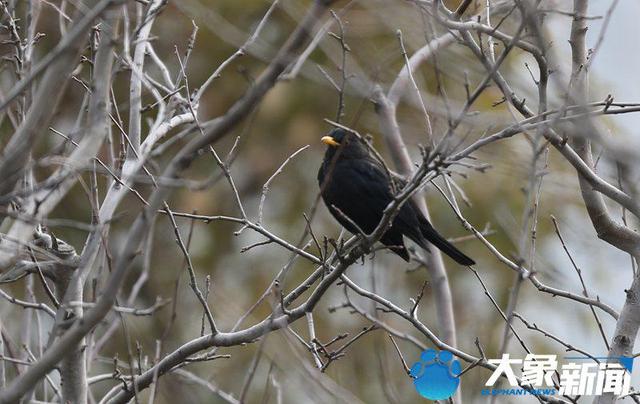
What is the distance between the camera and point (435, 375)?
14.0 ft

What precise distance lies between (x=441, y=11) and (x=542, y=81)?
23.7 inches

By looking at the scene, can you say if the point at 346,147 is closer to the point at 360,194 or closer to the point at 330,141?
the point at 330,141

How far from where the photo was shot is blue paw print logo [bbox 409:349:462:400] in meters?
4.15

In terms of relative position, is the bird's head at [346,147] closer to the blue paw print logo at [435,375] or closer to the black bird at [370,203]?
the black bird at [370,203]

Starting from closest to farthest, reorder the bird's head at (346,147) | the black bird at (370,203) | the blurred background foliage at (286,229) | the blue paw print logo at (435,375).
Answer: the blue paw print logo at (435,375) → the black bird at (370,203) → the bird's head at (346,147) → the blurred background foliage at (286,229)

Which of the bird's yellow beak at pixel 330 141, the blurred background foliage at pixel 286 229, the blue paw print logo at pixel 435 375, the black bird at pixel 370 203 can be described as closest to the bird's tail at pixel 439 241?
the black bird at pixel 370 203

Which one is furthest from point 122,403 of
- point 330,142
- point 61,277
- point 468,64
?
point 330,142

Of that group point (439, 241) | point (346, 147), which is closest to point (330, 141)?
point (346, 147)

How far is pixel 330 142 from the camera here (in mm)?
5617

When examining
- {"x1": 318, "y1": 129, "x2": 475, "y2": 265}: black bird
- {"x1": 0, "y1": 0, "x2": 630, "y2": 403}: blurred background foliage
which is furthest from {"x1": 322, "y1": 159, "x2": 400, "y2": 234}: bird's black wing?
{"x1": 0, "y1": 0, "x2": 630, "y2": 403}: blurred background foliage

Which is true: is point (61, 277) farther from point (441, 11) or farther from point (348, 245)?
point (441, 11)

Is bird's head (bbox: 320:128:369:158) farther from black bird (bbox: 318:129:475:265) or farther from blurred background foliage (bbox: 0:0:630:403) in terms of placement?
blurred background foliage (bbox: 0:0:630:403)

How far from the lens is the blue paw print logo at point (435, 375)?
4.15 metres

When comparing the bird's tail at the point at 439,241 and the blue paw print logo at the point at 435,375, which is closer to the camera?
the blue paw print logo at the point at 435,375
